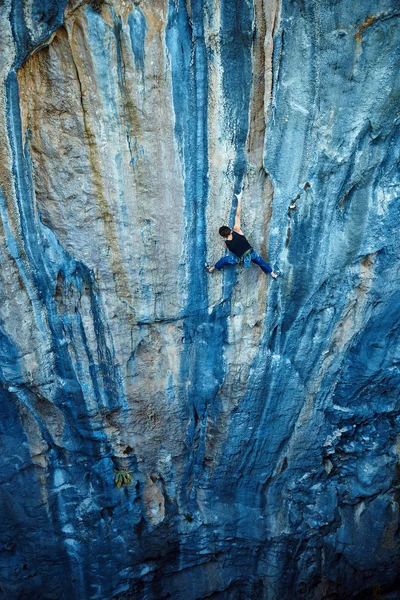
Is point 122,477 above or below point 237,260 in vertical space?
below

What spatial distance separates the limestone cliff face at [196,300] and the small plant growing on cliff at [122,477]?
0.07m

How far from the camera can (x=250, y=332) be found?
17.7 ft

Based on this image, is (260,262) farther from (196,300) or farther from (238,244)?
(196,300)

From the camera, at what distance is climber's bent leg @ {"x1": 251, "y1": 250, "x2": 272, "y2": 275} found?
4762 millimetres

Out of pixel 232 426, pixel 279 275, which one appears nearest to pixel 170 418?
pixel 232 426

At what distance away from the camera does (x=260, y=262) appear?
190 inches

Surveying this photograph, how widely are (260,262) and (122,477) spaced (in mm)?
3064

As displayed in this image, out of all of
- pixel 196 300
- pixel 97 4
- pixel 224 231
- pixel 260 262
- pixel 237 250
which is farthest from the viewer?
pixel 196 300

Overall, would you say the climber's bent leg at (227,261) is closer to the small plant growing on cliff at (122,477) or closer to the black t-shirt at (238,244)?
the black t-shirt at (238,244)

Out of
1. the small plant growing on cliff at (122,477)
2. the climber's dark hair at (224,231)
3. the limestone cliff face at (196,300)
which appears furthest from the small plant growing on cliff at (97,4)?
the small plant growing on cliff at (122,477)

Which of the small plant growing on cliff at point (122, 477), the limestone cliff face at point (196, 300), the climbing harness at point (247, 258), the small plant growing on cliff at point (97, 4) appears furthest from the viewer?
the small plant growing on cliff at point (122, 477)

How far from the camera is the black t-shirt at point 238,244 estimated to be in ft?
15.1

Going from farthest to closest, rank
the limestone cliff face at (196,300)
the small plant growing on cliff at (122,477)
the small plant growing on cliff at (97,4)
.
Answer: the small plant growing on cliff at (122,477), the limestone cliff face at (196,300), the small plant growing on cliff at (97,4)

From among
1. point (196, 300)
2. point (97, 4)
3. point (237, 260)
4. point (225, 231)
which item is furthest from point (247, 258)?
point (97, 4)
